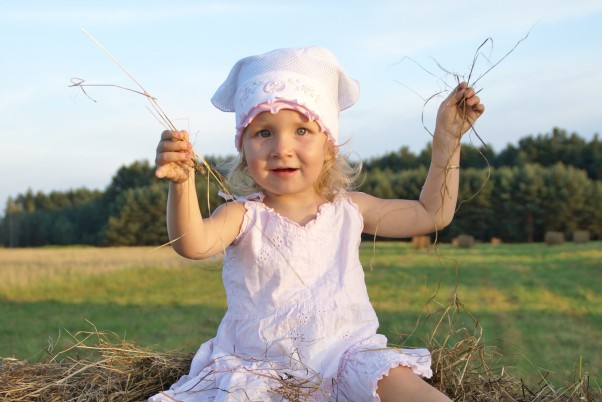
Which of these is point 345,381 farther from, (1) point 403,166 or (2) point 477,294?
(1) point 403,166

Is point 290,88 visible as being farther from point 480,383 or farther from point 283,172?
point 480,383

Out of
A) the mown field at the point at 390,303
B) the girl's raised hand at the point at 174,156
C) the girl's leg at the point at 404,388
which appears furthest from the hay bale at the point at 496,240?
the girl's raised hand at the point at 174,156

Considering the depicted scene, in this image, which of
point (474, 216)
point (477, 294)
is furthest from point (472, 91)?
point (474, 216)

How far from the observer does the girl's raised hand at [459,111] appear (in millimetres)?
3090

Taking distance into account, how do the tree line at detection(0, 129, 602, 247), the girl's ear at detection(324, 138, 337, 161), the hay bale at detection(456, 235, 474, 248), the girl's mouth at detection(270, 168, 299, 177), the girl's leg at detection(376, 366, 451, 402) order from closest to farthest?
the girl's leg at detection(376, 366, 451, 402) → the girl's mouth at detection(270, 168, 299, 177) → the girl's ear at detection(324, 138, 337, 161) → the hay bale at detection(456, 235, 474, 248) → the tree line at detection(0, 129, 602, 247)

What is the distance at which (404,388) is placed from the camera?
2.58 m

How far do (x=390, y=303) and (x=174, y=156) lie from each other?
8981mm

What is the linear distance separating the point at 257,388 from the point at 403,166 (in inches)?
2014

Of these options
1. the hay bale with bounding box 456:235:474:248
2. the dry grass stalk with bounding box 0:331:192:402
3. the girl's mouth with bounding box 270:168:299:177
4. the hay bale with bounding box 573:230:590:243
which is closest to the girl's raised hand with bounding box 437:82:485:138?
the girl's mouth with bounding box 270:168:299:177

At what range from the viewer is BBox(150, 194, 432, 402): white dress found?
2.69 metres

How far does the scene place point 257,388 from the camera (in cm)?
263

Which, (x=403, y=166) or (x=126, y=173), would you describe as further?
(x=403, y=166)

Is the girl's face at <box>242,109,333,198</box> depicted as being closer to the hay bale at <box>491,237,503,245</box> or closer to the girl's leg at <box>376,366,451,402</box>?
the girl's leg at <box>376,366,451,402</box>

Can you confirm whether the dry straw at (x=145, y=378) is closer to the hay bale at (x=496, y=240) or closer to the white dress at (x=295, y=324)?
the white dress at (x=295, y=324)
